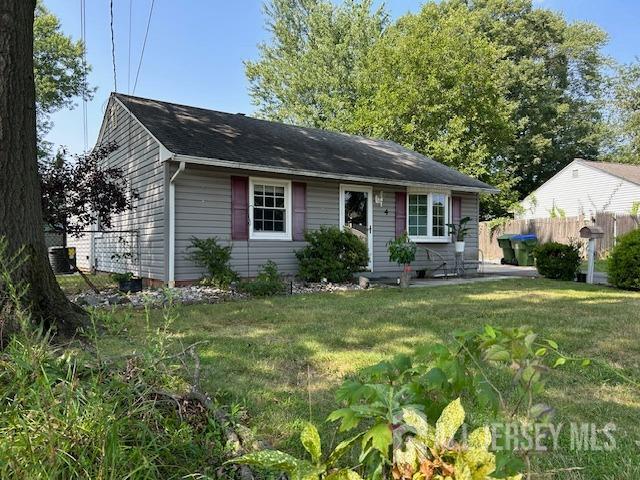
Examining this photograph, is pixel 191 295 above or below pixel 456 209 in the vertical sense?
below

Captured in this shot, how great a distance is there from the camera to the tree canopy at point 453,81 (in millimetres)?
22906

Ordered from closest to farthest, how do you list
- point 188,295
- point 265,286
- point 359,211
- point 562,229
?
point 188,295 < point 265,286 < point 359,211 < point 562,229

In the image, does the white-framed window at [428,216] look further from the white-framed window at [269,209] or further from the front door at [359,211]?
the white-framed window at [269,209]

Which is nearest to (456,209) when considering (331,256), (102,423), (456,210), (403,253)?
(456,210)

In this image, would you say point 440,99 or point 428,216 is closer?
point 428,216

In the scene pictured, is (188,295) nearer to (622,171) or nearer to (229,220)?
(229,220)

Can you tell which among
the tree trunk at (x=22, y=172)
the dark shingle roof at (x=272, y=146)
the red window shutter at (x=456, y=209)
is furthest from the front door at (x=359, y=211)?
the tree trunk at (x=22, y=172)

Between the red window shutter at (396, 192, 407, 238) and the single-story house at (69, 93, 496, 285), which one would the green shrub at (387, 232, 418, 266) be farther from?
the red window shutter at (396, 192, 407, 238)

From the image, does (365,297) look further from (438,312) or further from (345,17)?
(345,17)

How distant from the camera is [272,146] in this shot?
10.6 metres

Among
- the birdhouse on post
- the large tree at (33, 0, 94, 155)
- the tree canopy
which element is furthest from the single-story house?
the large tree at (33, 0, 94, 155)

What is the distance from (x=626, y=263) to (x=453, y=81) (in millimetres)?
17012

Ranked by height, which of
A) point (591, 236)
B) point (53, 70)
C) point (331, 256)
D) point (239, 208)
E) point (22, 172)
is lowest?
point (331, 256)

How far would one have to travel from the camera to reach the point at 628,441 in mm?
2143
